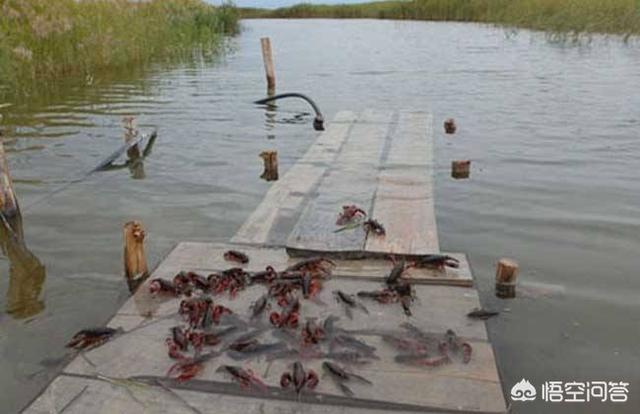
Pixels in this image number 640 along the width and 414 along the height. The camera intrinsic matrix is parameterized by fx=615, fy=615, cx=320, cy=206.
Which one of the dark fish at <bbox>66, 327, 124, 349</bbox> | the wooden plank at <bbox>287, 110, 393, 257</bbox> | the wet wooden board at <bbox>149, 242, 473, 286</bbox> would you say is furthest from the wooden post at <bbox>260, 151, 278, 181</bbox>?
the dark fish at <bbox>66, 327, 124, 349</bbox>

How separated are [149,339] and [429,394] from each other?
220 centimetres

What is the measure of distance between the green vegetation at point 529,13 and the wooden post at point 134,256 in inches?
1215

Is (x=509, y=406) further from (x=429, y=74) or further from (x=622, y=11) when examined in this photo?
(x=622, y=11)

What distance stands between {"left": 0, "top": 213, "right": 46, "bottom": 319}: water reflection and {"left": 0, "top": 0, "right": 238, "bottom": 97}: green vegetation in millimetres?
8936

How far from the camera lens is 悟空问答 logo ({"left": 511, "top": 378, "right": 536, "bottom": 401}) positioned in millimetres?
4703

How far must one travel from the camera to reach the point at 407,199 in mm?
8000

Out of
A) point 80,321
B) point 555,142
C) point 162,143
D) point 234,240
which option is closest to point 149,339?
point 80,321

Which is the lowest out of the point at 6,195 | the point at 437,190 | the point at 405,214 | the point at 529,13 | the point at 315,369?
the point at 437,190

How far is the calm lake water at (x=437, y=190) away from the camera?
555 centimetres

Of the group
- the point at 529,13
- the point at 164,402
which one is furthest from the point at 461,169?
the point at 529,13

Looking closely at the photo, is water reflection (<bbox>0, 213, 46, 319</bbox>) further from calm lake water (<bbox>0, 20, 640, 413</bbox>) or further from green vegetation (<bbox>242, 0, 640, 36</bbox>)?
green vegetation (<bbox>242, 0, 640, 36</bbox>)

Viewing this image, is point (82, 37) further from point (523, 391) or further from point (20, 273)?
point (523, 391)

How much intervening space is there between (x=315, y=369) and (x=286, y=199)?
13.5 ft

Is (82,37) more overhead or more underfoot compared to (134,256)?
more overhead
